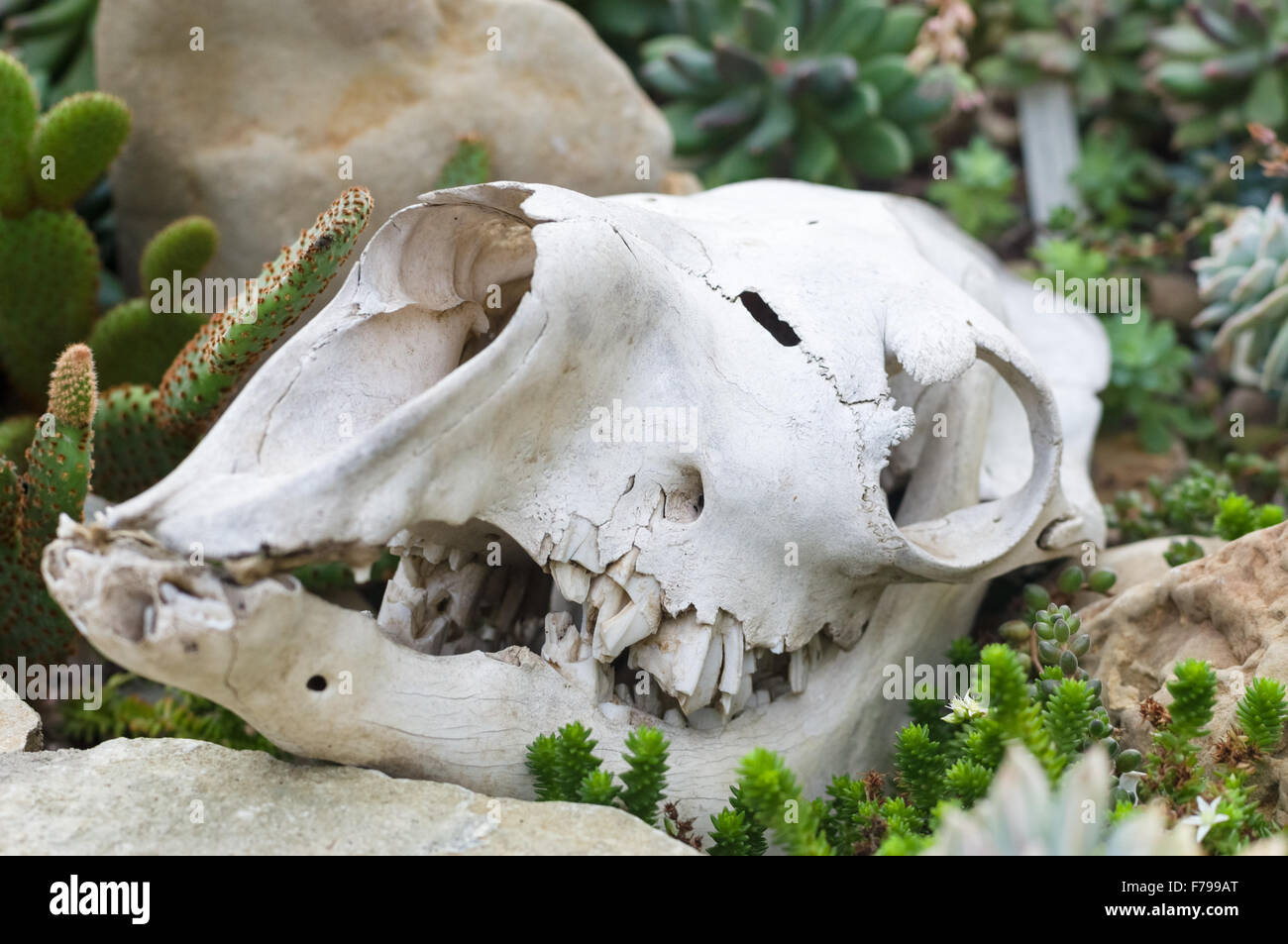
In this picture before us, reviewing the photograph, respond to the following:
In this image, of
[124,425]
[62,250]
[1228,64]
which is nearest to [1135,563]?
[1228,64]

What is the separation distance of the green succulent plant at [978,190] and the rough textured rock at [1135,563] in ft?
5.22

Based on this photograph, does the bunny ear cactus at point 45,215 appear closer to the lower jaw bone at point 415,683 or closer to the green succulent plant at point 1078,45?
the lower jaw bone at point 415,683

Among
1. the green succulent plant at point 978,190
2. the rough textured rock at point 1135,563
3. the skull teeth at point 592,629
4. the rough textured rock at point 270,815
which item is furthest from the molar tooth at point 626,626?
the green succulent plant at point 978,190

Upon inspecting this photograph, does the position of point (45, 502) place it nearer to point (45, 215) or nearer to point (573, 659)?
point (45, 215)

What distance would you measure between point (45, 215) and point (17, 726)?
5.25ft

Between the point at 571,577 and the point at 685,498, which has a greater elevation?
the point at 685,498

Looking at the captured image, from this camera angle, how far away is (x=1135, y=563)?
306cm

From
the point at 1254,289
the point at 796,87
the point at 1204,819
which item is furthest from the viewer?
the point at 796,87

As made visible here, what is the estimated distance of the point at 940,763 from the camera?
2242 millimetres

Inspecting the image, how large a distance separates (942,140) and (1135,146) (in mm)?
762

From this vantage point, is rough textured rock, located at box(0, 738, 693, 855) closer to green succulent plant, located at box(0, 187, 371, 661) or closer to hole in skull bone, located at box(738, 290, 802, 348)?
green succulent plant, located at box(0, 187, 371, 661)

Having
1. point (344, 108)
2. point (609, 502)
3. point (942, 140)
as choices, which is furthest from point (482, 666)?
point (942, 140)
